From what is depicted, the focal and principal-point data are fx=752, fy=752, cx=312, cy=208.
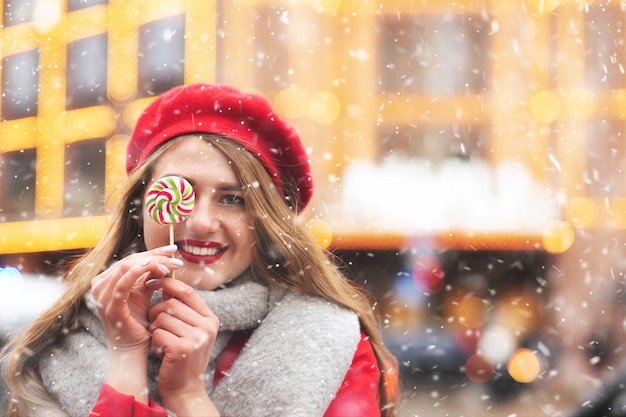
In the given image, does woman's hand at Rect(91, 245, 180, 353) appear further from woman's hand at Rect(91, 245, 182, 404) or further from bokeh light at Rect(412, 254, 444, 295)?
bokeh light at Rect(412, 254, 444, 295)

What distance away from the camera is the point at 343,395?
176cm

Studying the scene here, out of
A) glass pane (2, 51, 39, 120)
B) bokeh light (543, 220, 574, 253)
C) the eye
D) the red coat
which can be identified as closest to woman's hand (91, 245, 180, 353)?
the red coat

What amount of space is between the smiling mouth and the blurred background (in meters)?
7.88

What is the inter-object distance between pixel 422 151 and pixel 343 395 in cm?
980

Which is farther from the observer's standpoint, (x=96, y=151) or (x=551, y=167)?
(x=551, y=167)

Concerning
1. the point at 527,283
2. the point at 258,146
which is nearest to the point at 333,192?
the point at 527,283

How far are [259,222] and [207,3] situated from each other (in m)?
8.08

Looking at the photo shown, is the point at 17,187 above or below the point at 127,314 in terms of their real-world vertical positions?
below

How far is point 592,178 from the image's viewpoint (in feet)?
37.6

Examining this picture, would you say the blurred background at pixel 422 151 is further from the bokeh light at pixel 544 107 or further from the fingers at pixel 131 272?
the fingers at pixel 131 272

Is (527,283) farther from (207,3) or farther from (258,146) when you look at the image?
(258,146)

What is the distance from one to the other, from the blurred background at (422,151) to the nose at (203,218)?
7.86 metres

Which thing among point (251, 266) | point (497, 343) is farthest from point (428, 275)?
point (251, 266)

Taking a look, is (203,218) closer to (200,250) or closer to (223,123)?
(200,250)
